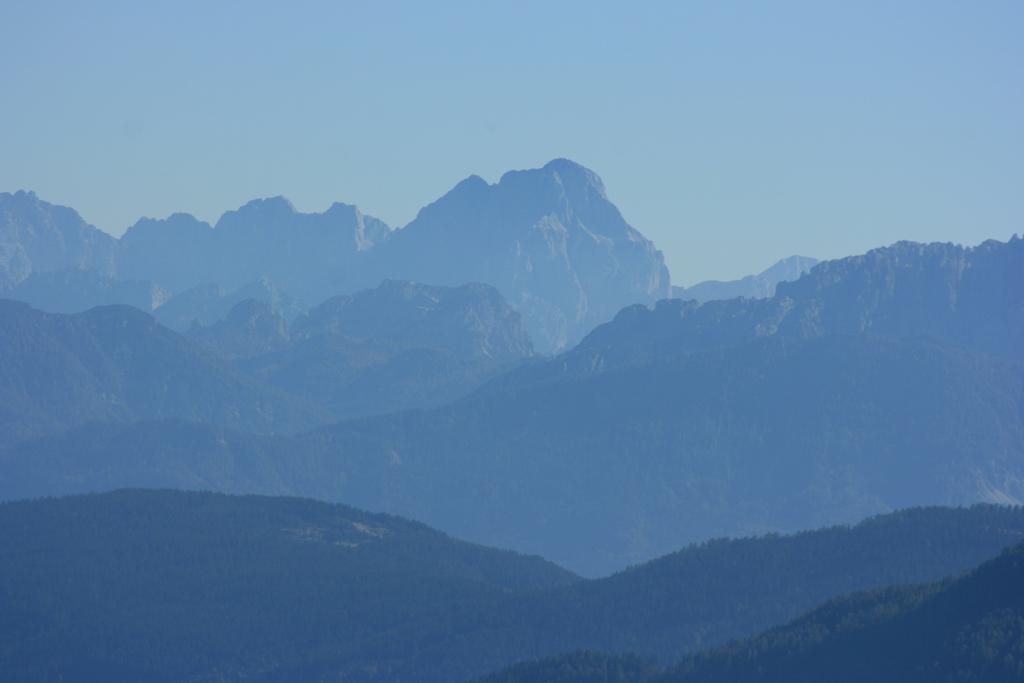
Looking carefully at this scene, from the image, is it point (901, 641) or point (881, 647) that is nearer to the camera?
point (901, 641)

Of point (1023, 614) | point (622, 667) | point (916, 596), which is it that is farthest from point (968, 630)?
point (622, 667)

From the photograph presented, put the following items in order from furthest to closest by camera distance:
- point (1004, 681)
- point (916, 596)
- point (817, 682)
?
point (916, 596) → point (817, 682) → point (1004, 681)

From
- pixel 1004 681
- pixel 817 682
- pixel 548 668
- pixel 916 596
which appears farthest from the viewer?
pixel 548 668

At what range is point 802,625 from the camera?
601ft

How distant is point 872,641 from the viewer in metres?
171

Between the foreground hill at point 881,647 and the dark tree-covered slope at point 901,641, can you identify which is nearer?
the dark tree-covered slope at point 901,641

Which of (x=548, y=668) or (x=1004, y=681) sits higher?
(x=548, y=668)

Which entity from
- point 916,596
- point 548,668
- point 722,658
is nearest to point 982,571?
point 916,596

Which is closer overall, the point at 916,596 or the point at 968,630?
the point at 968,630

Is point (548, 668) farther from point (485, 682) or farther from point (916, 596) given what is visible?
point (916, 596)

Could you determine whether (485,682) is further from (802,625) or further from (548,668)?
(802,625)

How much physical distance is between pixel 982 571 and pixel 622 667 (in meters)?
30.9

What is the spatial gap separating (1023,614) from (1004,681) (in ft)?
32.5

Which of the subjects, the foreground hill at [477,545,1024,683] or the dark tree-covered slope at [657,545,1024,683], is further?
the foreground hill at [477,545,1024,683]
